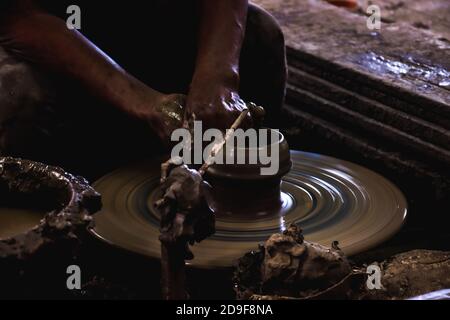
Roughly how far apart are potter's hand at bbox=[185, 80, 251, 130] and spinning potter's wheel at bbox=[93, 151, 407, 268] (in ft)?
0.92

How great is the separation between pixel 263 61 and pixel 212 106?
70 centimetres

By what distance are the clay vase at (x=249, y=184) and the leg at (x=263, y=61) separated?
659mm

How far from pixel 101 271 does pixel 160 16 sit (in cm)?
100

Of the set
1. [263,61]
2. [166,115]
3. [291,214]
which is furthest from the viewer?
[263,61]

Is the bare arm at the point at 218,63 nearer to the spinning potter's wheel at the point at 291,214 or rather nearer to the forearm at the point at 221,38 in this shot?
the forearm at the point at 221,38

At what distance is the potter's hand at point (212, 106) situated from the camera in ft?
7.30

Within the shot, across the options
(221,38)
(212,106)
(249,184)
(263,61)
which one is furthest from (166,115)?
(263,61)

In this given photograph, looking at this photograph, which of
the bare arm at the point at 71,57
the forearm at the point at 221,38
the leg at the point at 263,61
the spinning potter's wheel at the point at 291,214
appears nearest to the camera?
the spinning potter's wheel at the point at 291,214

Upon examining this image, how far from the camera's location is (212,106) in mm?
2246

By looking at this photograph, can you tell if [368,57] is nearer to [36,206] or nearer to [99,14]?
[99,14]

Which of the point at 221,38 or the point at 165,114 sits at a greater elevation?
the point at 221,38

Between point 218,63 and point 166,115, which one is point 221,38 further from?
point 166,115

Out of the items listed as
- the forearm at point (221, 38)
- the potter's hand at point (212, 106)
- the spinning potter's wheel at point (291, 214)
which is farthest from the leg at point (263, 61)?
the potter's hand at point (212, 106)

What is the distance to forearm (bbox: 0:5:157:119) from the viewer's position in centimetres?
232
